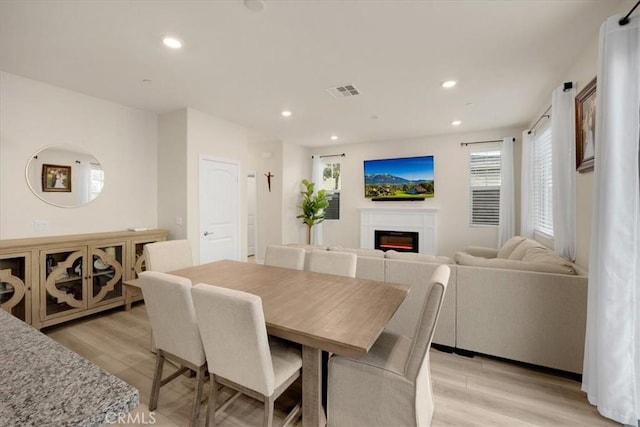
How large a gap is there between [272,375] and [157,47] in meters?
2.73

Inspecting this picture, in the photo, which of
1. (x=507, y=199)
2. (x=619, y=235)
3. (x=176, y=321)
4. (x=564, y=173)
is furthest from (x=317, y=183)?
(x=619, y=235)

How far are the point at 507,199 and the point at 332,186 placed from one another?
11.5ft

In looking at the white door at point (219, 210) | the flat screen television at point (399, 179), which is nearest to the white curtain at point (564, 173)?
the flat screen television at point (399, 179)

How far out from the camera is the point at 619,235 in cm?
173

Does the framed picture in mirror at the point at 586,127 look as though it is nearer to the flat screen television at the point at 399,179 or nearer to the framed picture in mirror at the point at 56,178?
the flat screen television at the point at 399,179

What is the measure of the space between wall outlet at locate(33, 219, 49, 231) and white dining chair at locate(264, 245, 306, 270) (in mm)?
2571

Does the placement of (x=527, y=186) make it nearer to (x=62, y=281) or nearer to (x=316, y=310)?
(x=316, y=310)

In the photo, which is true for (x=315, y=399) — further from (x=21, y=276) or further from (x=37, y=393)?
(x=21, y=276)

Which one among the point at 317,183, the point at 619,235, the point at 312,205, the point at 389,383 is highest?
the point at 317,183

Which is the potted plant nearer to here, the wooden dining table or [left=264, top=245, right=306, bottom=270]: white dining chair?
[left=264, top=245, right=306, bottom=270]: white dining chair

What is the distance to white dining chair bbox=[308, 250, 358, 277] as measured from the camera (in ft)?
8.19

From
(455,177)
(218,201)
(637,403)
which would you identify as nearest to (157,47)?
(218,201)

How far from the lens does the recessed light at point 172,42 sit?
7.71 ft

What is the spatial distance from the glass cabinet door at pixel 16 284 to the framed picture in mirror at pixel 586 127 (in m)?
5.14
